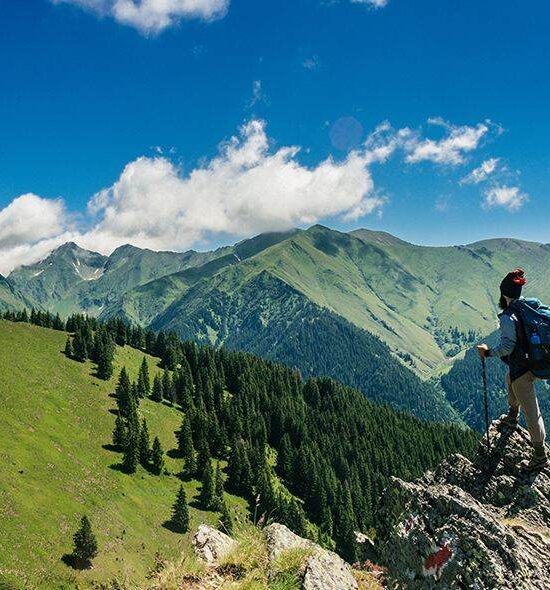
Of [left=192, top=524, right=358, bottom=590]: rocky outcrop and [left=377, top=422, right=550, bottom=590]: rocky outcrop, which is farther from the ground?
[left=377, top=422, right=550, bottom=590]: rocky outcrop

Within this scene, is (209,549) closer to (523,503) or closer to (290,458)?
(523,503)

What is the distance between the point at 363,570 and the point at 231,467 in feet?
426

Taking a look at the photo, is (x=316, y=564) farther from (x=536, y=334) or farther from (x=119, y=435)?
(x=119, y=435)

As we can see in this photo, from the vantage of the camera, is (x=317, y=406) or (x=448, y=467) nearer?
(x=448, y=467)

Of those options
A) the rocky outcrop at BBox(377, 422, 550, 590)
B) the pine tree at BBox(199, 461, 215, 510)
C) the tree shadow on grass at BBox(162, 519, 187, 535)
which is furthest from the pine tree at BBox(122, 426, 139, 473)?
the rocky outcrop at BBox(377, 422, 550, 590)

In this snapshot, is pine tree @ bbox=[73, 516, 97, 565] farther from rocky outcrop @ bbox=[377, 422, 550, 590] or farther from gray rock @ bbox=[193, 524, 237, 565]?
rocky outcrop @ bbox=[377, 422, 550, 590]

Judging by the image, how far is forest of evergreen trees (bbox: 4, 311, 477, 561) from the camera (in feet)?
407

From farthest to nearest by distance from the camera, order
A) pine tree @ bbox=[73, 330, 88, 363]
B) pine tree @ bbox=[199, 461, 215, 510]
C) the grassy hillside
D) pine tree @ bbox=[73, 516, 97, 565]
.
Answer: pine tree @ bbox=[73, 330, 88, 363], pine tree @ bbox=[199, 461, 215, 510], pine tree @ bbox=[73, 516, 97, 565], the grassy hillside

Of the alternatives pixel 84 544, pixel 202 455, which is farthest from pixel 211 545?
pixel 202 455

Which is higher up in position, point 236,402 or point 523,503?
point 523,503

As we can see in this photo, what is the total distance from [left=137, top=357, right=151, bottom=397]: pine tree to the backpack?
15250 centimetres

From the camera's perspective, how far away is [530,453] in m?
12.2

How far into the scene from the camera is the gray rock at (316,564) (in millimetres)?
8961

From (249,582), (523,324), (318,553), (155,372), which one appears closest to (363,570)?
(318,553)
